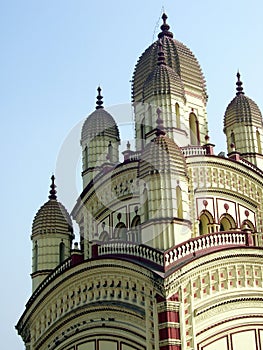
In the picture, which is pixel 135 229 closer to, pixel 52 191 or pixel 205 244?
pixel 205 244

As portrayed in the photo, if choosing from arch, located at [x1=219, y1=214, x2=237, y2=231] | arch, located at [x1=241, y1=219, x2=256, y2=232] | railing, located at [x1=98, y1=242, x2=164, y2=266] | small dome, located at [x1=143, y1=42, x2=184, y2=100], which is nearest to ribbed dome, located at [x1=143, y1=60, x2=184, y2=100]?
small dome, located at [x1=143, y1=42, x2=184, y2=100]

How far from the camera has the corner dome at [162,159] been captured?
23844 mm

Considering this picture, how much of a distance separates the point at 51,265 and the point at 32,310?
2.34 meters

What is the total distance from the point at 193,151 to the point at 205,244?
481cm

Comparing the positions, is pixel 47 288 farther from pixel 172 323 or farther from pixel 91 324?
pixel 172 323

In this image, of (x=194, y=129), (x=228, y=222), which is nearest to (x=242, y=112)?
(x=194, y=129)

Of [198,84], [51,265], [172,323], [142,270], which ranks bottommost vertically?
[172,323]

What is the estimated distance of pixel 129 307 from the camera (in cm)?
2341

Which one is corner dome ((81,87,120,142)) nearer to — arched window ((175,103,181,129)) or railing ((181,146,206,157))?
arched window ((175,103,181,129))

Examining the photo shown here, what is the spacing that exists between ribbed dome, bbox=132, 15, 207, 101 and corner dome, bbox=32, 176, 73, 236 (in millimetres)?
5026

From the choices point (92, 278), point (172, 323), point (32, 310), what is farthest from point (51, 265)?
point (172, 323)

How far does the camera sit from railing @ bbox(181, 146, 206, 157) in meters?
27.0

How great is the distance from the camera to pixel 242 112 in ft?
102

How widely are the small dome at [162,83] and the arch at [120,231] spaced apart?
4.52m
